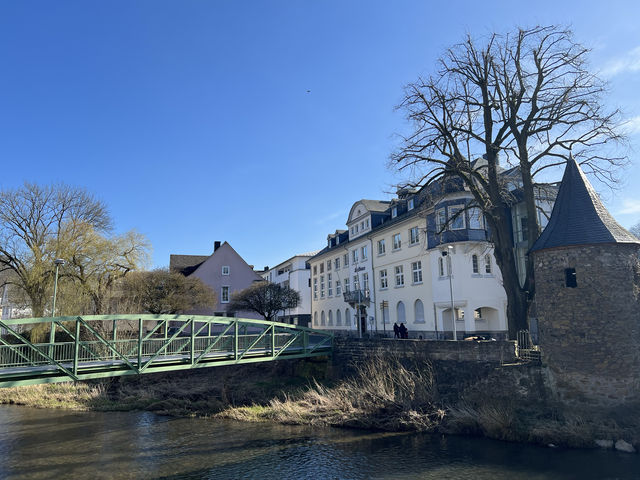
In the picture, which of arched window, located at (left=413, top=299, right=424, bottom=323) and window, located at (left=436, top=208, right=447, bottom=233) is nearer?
window, located at (left=436, top=208, right=447, bottom=233)

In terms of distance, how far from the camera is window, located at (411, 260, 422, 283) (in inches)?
1195

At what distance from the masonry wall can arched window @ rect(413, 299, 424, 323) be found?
Answer: 14.5 m

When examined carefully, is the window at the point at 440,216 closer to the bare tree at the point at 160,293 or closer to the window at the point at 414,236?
the window at the point at 414,236

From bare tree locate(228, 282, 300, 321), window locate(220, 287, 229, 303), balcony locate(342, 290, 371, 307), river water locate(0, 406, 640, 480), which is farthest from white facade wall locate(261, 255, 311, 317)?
river water locate(0, 406, 640, 480)

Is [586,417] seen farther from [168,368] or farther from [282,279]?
[282,279]

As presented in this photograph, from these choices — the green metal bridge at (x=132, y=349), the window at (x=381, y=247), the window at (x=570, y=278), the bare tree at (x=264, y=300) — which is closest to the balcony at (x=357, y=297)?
the window at (x=381, y=247)

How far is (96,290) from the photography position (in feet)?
90.3

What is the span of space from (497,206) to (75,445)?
17.5 metres

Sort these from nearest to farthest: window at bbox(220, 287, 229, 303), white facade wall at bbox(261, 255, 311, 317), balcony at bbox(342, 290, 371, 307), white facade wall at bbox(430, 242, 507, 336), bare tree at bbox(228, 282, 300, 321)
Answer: white facade wall at bbox(430, 242, 507, 336) < balcony at bbox(342, 290, 371, 307) < bare tree at bbox(228, 282, 300, 321) < window at bbox(220, 287, 229, 303) < white facade wall at bbox(261, 255, 311, 317)

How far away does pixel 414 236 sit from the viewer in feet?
101

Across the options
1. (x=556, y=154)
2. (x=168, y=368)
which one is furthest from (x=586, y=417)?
(x=168, y=368)

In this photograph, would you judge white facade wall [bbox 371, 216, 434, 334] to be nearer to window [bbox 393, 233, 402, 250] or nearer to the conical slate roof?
window [bbox 393, 233, 402, 250]

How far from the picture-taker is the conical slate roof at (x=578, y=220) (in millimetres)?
15156

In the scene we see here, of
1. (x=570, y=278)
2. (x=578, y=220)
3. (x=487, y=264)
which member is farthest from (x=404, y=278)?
(x=578, y=220)
